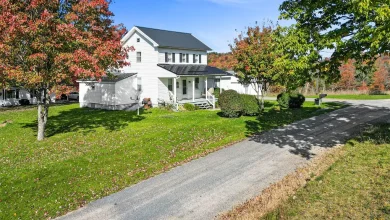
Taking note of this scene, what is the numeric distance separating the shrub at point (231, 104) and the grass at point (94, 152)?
97 cm

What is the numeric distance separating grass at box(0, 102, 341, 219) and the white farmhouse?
620 centimetres

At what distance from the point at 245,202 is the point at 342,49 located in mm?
6802

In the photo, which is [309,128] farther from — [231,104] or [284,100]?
[284,100]

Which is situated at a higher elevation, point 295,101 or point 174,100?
point 174,100

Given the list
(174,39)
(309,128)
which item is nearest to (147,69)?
(174,39)

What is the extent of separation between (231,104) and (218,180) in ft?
38.1

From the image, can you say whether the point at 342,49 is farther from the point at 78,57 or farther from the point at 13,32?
the point at 13,32

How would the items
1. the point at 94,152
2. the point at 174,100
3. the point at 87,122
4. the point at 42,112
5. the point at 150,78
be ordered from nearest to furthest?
1. the point at 94,152
2. the point at 42,112
3. the point at 87,122
4. the point at 174,100
5. the point at 150,78

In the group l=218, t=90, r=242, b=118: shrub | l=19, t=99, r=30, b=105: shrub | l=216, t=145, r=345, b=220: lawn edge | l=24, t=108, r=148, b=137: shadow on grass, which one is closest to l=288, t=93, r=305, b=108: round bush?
l=218, t=90, r=242, b=118: shrub

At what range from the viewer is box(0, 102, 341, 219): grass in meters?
10.1

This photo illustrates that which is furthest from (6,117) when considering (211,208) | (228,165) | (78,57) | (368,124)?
(368,124)

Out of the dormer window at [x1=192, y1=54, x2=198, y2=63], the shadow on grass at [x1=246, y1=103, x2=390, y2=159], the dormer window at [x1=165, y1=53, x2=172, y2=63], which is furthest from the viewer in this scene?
the dormer window at [x1=192, y1=54, x2=198, y2=63]

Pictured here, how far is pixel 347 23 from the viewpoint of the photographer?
11.2 meters

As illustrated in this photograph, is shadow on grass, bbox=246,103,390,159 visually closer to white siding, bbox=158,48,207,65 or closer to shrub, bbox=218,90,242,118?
shrub, bbox=218,90,242,118
